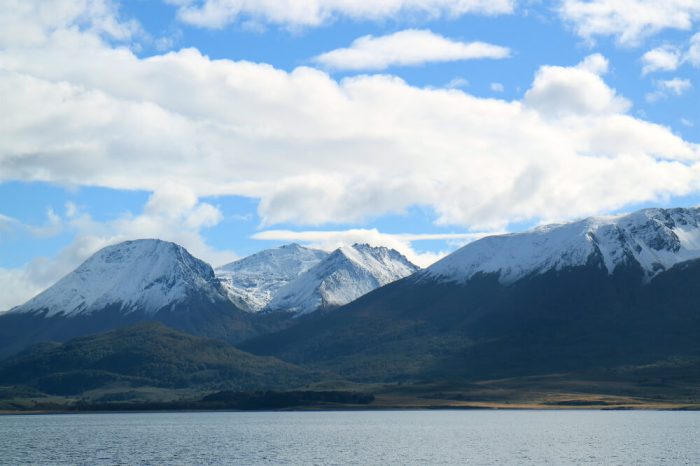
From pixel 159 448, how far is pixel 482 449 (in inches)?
2398

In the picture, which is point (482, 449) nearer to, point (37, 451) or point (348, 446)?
point (348, 446)

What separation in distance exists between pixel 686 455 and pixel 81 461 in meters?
97.0

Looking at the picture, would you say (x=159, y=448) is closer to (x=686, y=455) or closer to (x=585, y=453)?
(x=585, y=453)

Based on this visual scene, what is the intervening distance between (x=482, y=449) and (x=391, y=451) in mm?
16283

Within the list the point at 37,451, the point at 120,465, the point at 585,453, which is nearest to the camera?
the point at 120,465

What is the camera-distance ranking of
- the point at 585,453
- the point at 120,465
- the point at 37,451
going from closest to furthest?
the point at 120,465 → the point at 585,453 → the point at 37,451

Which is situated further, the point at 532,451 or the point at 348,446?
the point at 348,446

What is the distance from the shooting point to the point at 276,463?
164375mm

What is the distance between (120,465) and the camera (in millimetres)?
161250

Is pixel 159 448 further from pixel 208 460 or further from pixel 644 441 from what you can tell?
pixel 644 441

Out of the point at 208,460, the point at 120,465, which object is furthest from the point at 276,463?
the point at 120,465

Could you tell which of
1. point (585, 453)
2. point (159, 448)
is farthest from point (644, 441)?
point (159, 448)

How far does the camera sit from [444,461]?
165m

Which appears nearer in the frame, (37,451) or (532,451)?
(532,451)
